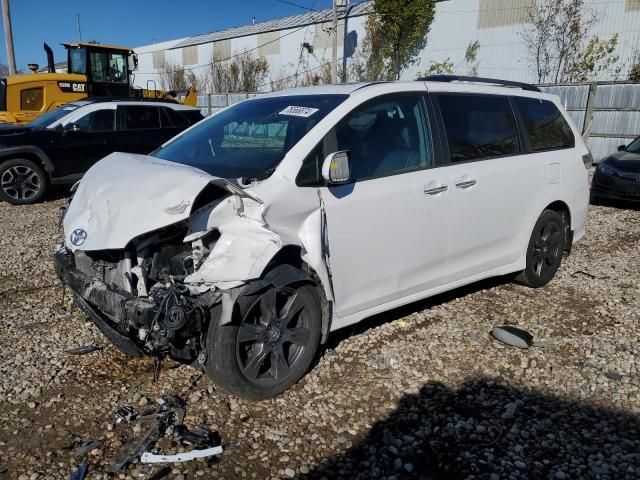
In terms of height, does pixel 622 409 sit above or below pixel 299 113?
below

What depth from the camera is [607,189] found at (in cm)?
904

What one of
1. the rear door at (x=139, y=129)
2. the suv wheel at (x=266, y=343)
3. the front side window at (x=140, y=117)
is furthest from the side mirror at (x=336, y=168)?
Answer: the front side window at (x=140, y=117)

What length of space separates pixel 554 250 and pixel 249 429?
361 centimetres

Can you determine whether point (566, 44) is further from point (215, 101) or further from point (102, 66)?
point (102, 66)

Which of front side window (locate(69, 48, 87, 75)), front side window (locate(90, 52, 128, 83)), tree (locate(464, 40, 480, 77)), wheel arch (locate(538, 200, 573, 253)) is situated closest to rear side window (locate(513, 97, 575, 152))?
wheel arch (locate(538, 200, 573, 253))

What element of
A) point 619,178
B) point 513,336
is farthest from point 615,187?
point 513,336

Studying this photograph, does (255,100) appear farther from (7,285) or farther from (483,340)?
(7,285)

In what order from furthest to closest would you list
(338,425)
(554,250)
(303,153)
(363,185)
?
(554,250) → (363,185) → (303,153) → (338,425)

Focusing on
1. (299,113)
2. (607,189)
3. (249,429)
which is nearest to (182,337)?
(249,429)

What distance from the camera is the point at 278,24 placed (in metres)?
37.2

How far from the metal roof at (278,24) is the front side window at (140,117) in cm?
2236

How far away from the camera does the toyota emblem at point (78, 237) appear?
118 inches

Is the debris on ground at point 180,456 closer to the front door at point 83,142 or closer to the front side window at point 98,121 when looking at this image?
the front door at point 83,142

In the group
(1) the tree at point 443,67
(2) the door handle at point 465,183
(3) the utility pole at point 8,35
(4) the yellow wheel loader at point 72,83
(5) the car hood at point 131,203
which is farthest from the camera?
(1) the tree at point 443,67
